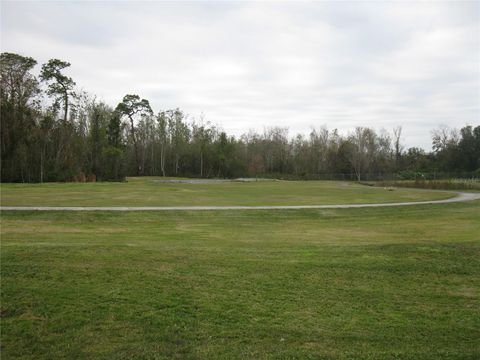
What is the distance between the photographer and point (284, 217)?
19188mm

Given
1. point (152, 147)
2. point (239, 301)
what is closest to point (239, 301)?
point (239, 301)

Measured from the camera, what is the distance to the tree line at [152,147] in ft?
132

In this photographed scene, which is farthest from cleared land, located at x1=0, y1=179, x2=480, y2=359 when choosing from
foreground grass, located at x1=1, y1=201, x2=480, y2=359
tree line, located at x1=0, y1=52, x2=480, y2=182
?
tree line, located at x1=0, y1=52, x2=480, y2=182

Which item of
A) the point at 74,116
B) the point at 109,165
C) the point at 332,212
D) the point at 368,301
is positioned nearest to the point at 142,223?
the point at 332,212

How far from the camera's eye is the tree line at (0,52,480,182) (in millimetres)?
40250

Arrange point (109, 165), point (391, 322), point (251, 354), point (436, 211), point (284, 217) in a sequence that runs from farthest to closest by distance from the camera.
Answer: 1. point (109, 165)
2. point (436, 211)
3. point (284, 217)
4. point (391, 322)
5. point (251, 354)

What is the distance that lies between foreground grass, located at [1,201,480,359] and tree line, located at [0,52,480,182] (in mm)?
35021

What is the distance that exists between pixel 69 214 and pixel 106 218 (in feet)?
5.54

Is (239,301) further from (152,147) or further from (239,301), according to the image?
(152,147)

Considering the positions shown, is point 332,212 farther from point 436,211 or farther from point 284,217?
point 436,211

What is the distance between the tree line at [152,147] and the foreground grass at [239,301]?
115 ft

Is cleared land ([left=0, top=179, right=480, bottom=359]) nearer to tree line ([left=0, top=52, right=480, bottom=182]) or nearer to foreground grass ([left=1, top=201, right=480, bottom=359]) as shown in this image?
foreground grass ([left=1, top=201, right=480, bottom=359])

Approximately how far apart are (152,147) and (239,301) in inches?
2922

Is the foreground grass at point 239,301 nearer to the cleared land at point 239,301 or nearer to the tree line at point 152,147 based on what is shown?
the cleared land at point 239,301
